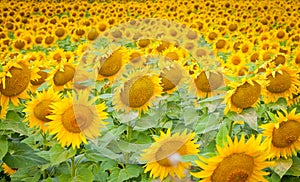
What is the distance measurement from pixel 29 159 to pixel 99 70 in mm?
734

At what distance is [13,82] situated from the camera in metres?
2.22

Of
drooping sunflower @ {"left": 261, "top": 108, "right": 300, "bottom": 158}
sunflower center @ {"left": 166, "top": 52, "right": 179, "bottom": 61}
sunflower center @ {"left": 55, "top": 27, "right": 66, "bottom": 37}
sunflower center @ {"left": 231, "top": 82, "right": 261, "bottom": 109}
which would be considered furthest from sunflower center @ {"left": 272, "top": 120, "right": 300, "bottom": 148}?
sunflower center @ {"left": 55, "top": 27, "right": 66, "bottom": 37}

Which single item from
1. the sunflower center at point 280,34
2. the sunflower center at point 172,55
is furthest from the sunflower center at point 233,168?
the sunflower center at point 280,34

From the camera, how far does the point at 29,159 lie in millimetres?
2193

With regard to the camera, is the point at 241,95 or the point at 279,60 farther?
the point at 279,60

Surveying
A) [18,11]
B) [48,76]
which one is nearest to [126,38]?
[48,76]

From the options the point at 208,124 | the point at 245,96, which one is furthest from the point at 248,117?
the point at 208,124

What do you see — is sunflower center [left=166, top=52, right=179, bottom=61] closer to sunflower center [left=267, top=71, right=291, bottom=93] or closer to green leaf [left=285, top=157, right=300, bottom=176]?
sunflower center [left=267, top=71, right=291, bottom=93]

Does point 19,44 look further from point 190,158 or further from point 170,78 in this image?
point 190,158

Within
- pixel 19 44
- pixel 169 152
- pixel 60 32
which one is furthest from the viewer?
pixel 60 32

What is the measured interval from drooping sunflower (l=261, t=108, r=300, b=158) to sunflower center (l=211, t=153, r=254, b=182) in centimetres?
31

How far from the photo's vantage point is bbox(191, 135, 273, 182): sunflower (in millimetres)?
1641

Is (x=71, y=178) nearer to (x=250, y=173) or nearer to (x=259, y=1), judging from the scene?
(x=250, y=173)

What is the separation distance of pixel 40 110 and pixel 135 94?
416 millimetres
